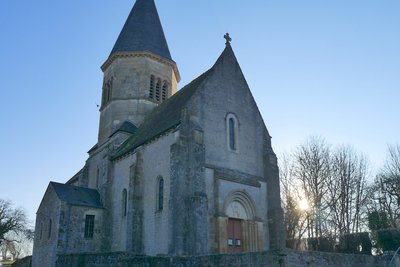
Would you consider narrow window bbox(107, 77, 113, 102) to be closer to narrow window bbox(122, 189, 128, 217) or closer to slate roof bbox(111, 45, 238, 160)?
slate roof bbox(111, 45, 238, 160)

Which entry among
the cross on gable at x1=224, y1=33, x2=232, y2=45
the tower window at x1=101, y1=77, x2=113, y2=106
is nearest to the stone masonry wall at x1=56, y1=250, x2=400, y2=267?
the cross on gable at x1=224, y1=33, x2=232, y2=45

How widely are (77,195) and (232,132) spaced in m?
12.3

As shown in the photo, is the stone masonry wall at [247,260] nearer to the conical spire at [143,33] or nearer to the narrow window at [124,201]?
the narrow window at [124,201]

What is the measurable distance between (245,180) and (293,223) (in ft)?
51.2

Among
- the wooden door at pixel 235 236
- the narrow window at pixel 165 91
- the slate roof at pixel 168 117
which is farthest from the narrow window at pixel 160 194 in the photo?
the narrow window at pixel 165 91

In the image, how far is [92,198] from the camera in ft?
91.7

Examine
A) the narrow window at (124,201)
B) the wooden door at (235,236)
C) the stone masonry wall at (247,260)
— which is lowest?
the stone masonry wall at (247,260)

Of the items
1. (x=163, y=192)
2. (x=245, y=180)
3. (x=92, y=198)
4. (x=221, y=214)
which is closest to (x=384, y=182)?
(x=245, y=180)

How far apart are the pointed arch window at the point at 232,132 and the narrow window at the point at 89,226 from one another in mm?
11190

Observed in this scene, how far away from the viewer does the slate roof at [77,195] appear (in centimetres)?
2615

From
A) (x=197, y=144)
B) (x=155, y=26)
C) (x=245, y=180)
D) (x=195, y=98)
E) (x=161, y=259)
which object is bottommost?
(x=161, y=259)

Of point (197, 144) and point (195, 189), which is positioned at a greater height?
point (197, 144)

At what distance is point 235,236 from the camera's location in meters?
21.8

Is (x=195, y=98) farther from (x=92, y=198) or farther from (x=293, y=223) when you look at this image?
(x=293, y=223)
